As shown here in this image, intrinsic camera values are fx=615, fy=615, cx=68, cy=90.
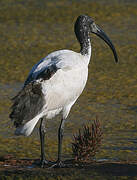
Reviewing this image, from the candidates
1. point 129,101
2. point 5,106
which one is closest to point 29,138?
point 5,106

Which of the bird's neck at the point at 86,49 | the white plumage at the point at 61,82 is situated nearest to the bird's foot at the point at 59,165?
the white plumage at the point at 61,82

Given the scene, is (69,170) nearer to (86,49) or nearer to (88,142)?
(88,142)

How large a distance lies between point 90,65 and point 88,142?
24.6ft

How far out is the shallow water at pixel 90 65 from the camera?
10.4 metres

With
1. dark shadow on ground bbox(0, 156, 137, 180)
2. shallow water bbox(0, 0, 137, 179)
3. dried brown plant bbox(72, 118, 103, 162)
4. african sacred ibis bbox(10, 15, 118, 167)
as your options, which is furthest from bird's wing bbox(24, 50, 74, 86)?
shallow water bbox(0, 0, 137, 179)

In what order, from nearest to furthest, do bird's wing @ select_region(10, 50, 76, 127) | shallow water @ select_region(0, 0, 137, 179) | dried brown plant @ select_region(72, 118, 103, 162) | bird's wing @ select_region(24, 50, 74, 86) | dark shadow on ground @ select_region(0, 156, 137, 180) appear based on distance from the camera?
1. dark shadow on ground @ select_region(0, 156, 137, 180)
2. bird's wing @ select_region(10, 50, 76, 127)
3. bird's wing @ select_region(24, 50, 74, 86)
4. dried brown plant @ select_region(72, 118, 103, 162)
5. shallow water @ select_region(0, 0, 137, 179)

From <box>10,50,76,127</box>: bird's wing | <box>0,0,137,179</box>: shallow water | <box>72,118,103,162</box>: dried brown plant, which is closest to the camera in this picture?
<box>10,50,76,127</box>: bird's wing

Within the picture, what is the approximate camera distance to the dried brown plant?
824 cm

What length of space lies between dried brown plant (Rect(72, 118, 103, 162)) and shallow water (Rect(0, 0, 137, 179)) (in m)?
1.07

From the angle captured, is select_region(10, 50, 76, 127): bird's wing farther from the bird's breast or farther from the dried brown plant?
the dried brown plant

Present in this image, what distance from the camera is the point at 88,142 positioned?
328 inches

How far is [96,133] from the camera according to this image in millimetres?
8266

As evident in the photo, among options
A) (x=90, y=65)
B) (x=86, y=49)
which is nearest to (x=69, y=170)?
(x=86, y=49)

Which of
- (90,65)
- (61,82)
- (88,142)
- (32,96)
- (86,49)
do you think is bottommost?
(88,142)
